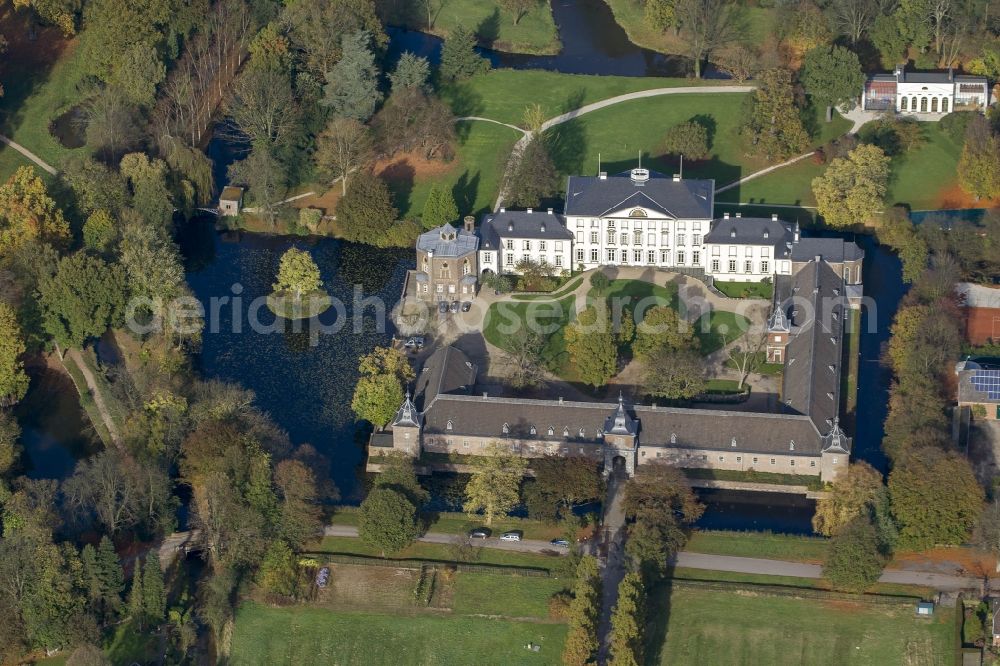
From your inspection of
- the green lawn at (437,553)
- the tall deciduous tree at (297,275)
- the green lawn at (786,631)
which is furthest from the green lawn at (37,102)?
the green lawn at (786,631)

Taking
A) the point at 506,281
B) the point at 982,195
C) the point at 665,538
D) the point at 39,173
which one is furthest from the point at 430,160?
the point at 665,538

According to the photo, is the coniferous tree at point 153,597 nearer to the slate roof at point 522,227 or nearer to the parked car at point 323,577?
the parked car at point 323,577

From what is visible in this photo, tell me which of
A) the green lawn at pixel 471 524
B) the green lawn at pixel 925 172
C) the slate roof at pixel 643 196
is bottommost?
the green lawn at pixel 471 524

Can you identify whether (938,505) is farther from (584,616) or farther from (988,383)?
(584,616)

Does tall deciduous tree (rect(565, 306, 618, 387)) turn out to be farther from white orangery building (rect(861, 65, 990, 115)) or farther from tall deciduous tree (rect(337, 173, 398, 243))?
white orangery building (rect(861, 65, 990, 115))

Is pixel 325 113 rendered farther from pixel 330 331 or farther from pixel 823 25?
pixel 823 25

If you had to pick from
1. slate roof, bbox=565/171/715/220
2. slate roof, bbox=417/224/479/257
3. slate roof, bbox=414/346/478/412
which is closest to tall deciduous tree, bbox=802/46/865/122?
slate roof, bbox=565/171/715/220
